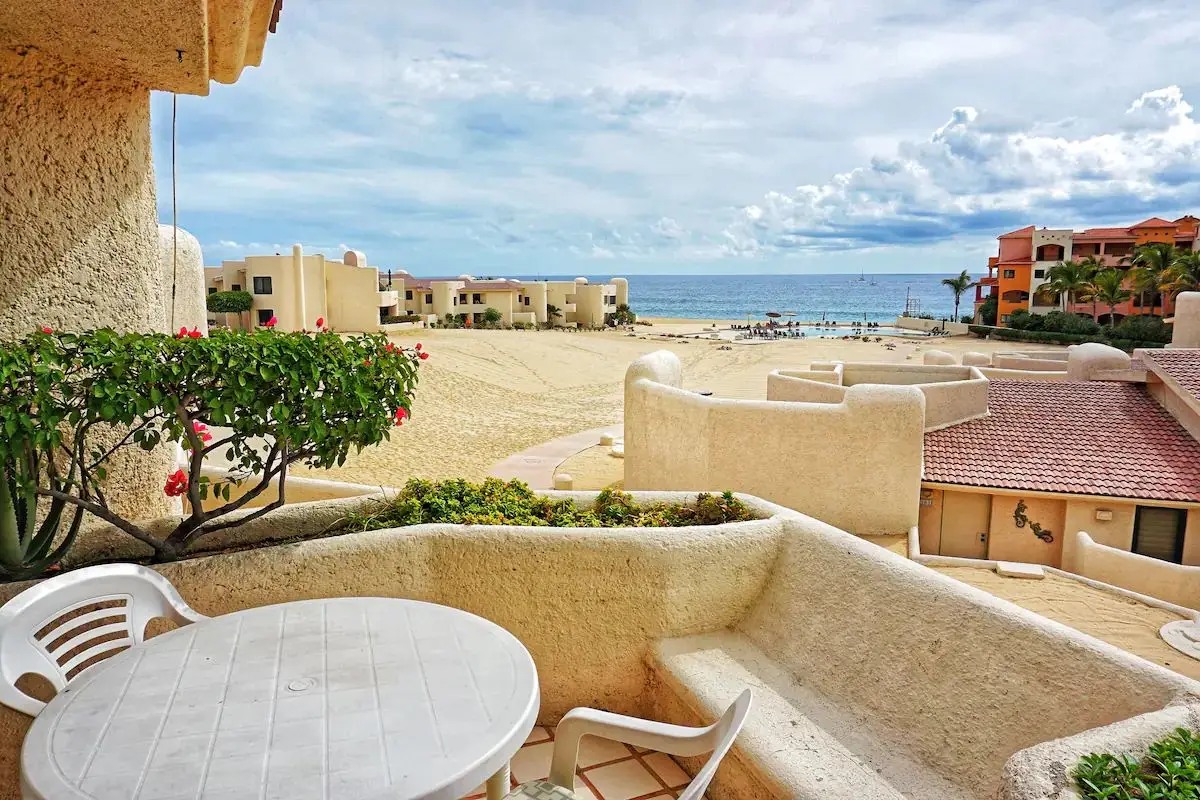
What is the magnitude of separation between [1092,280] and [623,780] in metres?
57.3

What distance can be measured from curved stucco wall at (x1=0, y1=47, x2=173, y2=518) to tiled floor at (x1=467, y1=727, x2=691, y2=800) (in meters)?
3.72

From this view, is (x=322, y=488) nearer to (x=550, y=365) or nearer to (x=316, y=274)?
(x=550, y=365)

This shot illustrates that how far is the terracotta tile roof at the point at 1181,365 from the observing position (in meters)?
15.5

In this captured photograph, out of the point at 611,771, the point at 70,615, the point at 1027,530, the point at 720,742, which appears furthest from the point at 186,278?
the point at 1027,530

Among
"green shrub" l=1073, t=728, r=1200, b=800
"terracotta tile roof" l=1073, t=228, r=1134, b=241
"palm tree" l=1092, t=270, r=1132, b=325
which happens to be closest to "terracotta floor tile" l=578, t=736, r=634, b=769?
"green shrub" l=1073, t=728, r=1200, b=800

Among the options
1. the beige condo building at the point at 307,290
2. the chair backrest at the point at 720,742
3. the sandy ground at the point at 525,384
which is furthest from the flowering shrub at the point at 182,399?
the beige condo building at the point at 307,290

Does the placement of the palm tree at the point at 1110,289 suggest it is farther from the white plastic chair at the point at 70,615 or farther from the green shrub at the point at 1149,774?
the white plastic chair at the point at 70,615

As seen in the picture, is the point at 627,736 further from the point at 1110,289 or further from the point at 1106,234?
the point at 1106,234

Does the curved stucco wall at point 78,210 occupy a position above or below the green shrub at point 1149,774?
above

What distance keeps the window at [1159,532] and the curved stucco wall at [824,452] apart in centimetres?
493

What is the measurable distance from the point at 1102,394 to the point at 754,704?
1687 cm

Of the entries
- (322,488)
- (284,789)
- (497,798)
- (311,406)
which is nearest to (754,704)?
(497,798)

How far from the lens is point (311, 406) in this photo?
15.5 ft

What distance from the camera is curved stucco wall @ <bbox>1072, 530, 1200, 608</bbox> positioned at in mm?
11680
